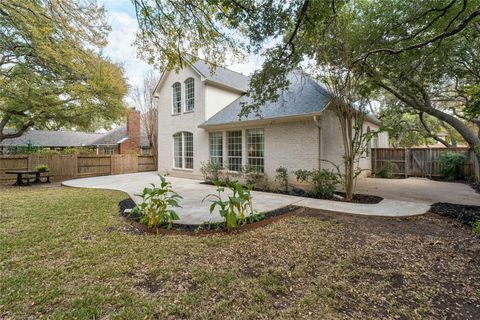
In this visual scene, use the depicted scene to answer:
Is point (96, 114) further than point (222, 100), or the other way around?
point (96, 114)

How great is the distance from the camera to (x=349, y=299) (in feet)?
8.34

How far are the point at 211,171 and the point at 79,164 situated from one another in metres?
9.52

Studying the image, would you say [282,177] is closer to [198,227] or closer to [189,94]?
[198,227]

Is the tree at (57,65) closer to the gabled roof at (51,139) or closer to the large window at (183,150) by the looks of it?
the large window at (183,150)

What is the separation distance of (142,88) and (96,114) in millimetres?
6694

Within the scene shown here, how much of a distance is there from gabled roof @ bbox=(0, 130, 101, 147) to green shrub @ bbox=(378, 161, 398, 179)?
100 ft

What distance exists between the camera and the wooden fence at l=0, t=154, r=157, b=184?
1214 centimetres

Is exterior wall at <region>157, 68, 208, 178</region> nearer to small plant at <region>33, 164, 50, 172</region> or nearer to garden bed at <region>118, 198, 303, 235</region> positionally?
small plant at <region>33, 164, 50, 172</region>

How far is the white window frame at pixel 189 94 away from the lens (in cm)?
1329

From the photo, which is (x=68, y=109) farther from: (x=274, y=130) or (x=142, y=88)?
(x=274, y=130)

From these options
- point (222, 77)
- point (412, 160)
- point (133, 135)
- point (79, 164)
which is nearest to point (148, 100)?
point (133, 135)

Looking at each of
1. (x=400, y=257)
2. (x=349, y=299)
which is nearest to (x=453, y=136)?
(x=400, y=257)

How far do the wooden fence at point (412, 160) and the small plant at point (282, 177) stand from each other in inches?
319

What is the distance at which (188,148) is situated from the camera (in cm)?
1381
